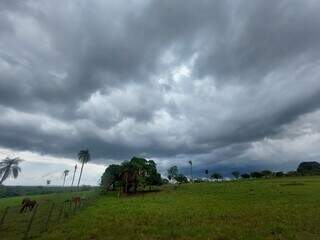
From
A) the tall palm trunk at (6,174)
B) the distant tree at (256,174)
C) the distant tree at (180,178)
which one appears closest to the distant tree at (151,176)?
the distant tree at (180,178)

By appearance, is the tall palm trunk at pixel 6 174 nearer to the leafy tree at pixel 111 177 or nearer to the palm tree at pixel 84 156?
the palm tree at pixel 84 156

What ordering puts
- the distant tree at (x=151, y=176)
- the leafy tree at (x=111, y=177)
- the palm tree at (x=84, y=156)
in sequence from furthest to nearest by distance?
the palm tree at (x=84, y=156) < the leafy tree at (x=111, y=177) < the distant tree at (x=151, y=176)

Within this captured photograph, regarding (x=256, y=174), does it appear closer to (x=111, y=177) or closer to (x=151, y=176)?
(x=151, y=176)

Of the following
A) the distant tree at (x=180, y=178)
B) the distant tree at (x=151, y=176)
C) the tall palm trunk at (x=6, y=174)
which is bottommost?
the distant tree at (x=151, y=176)

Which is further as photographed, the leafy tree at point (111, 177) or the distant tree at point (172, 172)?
the distant tree at point (172, 172)

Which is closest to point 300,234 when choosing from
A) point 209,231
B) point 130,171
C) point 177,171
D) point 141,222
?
point 209,231

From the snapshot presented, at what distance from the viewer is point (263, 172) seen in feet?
547

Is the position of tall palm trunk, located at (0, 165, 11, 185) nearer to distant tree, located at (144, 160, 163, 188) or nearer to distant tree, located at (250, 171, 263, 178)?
distant tree, located at (144, 160, 163, 188)

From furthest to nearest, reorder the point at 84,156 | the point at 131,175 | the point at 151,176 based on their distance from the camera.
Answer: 1. the point at 84,156
2. the point at 151,176
3. the point at 131,175

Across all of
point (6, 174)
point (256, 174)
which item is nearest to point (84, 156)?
point (6, 174)

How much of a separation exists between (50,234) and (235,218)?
16910 millimetres

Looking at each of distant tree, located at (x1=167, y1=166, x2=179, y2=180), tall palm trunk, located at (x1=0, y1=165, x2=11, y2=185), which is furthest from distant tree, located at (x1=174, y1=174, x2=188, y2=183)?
tall palm trunk, located at (x1=0, y1=165, x2=11, y2=185)

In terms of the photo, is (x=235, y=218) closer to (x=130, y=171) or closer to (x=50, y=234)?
(x=50, y=234)

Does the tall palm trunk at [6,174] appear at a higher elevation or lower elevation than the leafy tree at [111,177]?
A: higher
